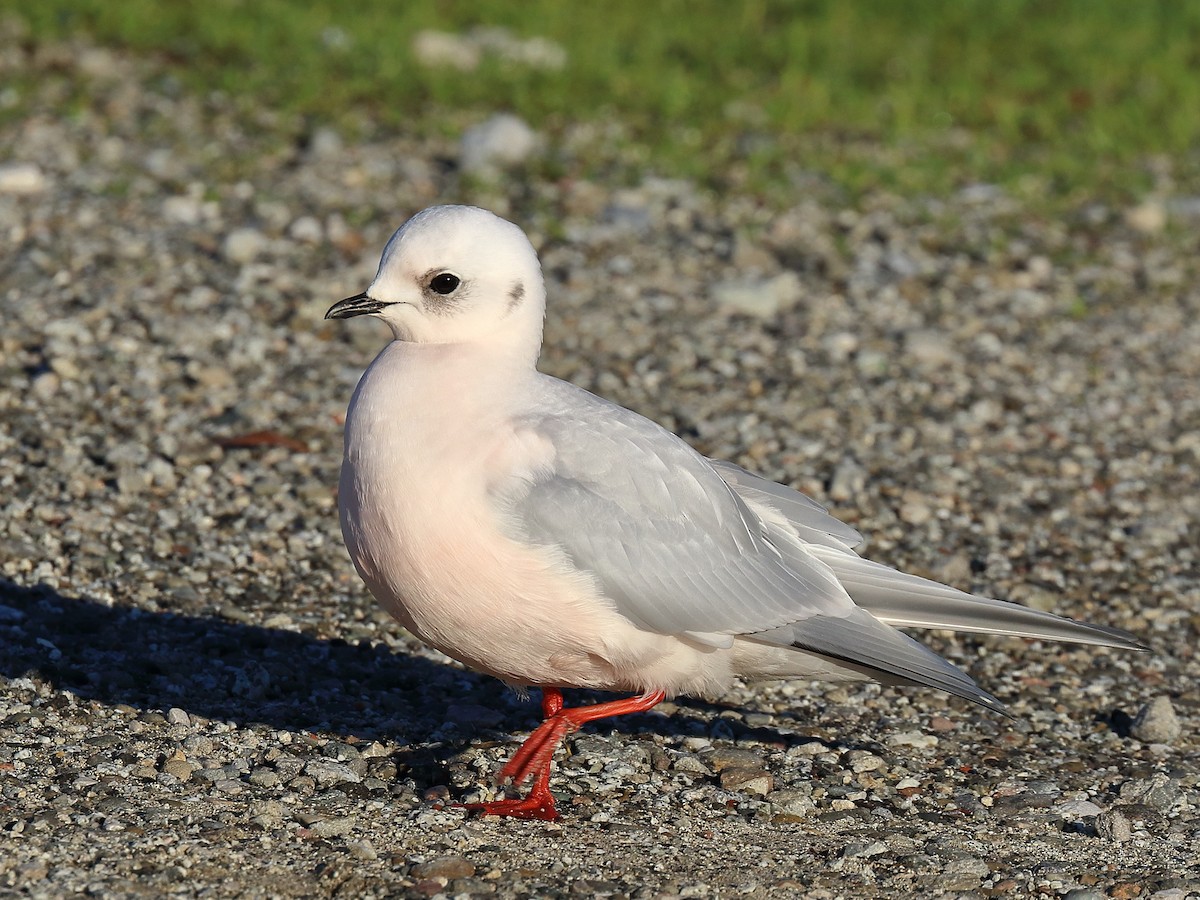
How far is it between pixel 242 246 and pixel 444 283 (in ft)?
13.8

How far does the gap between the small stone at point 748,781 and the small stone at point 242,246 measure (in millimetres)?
4530

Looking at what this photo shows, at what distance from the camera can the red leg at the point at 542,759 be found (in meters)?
4.78

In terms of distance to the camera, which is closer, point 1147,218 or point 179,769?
point 179,769

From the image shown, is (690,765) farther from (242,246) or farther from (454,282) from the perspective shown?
(242,246)

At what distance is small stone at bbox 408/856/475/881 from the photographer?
14.3ft

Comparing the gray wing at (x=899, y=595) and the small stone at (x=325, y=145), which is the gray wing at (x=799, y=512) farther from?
the small stone at (x=325, y=145)

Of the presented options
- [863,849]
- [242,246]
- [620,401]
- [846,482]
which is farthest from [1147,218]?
[863,849]

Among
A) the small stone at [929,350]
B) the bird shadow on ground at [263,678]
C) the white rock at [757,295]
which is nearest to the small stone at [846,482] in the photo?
the small stone at [929,350]

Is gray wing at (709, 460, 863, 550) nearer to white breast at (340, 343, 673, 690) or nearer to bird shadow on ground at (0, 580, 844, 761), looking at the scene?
bird shadow on ground at (0, 580, 844, 761)

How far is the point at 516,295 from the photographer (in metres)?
4.88

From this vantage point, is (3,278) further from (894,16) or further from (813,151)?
(894,16)

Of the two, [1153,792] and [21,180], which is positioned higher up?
[21,180]

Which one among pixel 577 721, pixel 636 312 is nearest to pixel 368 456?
pixel 577 721

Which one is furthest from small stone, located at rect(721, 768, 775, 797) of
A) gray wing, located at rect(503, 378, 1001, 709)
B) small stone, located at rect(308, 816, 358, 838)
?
small stone, located at rect(308, 816, 358, 838)
